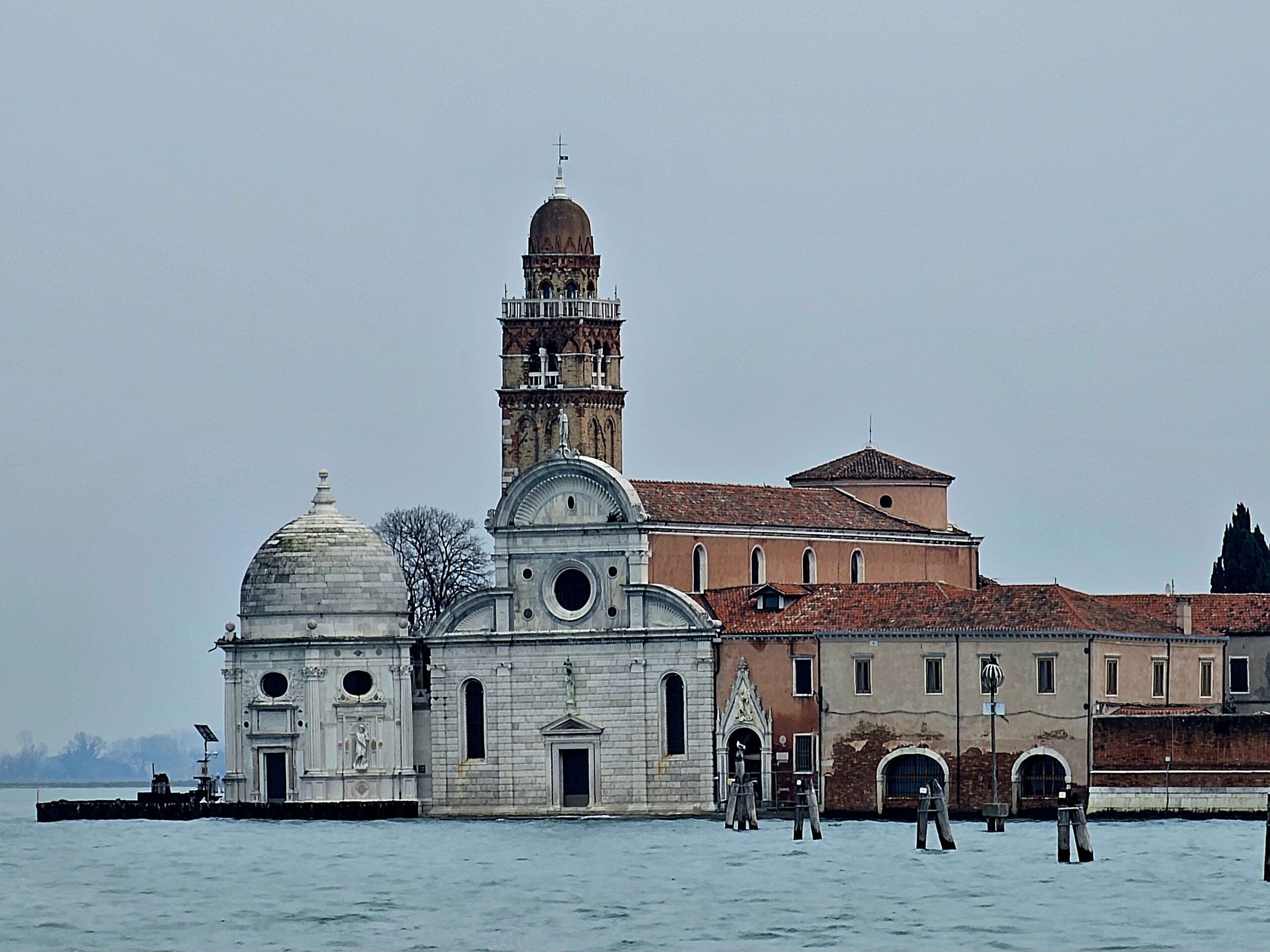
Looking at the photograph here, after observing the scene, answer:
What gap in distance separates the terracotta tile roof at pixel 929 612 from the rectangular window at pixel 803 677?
2.13 ft

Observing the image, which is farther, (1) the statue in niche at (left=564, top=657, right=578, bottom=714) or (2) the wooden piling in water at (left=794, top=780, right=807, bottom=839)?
(1) the statue in niche at (left=564, top=657, right=578, bottom=714)

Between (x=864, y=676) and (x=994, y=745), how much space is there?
431 centimetres

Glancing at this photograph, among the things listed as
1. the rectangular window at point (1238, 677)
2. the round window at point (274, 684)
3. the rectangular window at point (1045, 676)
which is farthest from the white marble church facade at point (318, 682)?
the rectangular window at point (1238, 677)

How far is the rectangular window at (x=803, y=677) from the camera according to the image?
266 ft

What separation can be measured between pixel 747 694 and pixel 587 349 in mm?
11741

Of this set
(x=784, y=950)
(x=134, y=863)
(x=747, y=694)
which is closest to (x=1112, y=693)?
(x=747, y=694)

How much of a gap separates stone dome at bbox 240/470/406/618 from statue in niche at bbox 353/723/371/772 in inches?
101

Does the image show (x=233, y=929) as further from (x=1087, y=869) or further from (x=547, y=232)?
(x=547, y=232)

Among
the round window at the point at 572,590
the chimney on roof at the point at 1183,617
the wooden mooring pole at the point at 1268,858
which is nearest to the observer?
the wooden mooring pole at the point at 1268,858

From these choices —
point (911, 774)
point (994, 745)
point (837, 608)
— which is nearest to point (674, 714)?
point (837, 608)

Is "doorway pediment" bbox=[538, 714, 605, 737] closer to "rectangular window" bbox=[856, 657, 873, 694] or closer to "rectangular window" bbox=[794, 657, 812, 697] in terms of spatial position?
"rectangular window" bbox=[794, 657, 812, 697]

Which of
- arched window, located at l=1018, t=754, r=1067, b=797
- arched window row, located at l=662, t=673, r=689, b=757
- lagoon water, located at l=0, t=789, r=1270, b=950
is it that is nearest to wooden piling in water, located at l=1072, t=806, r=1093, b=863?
lagoon water, located at l=0, t=789, r=1270, b=950

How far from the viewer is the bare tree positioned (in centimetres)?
9994

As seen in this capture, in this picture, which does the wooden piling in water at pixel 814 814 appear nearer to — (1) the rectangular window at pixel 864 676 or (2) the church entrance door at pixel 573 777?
(1) the rectangular window at pixel 864 676
